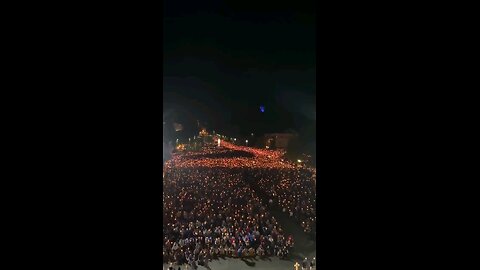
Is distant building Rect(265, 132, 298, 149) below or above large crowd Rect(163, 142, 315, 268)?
above

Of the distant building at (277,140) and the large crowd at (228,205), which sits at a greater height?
the distant building at (277,140)
